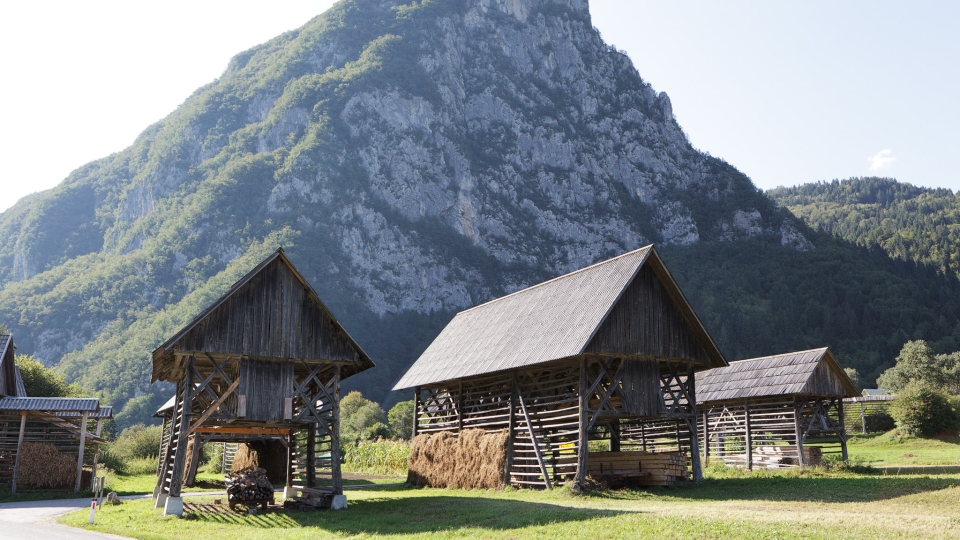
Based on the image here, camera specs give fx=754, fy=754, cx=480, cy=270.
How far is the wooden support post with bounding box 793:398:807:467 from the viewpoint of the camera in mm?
32688

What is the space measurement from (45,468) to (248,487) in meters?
14.1

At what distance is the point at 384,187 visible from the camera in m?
144

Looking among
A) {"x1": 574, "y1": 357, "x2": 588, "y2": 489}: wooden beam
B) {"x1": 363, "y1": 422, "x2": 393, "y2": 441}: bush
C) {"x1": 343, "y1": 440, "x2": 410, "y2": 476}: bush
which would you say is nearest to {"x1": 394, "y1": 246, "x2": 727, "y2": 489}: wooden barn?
{"x1": 574, "y1": 357, "x2": 588, "y2": 489}: wooden beam

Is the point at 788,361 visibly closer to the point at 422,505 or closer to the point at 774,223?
the point at 422,505

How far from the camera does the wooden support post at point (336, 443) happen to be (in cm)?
2219

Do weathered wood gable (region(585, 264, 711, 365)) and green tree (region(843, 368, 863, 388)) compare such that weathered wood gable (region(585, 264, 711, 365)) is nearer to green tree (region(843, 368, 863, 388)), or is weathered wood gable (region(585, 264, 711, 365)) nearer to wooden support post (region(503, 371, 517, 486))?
wooden support post (region(503, 371, 517, 486))

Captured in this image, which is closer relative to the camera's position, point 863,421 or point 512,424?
point 512,424

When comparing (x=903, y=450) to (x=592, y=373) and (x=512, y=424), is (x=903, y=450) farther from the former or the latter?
(x=512, y=424)

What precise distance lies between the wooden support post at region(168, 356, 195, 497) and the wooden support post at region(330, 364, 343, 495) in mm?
4138

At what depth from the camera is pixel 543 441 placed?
2714 cm

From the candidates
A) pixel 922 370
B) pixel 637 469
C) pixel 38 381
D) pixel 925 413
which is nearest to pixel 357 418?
pixel 38 381

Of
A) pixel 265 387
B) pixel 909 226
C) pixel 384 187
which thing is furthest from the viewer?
pixel 909 226

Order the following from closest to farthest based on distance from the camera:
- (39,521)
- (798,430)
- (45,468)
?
(39,521), (45,468), (798,430)

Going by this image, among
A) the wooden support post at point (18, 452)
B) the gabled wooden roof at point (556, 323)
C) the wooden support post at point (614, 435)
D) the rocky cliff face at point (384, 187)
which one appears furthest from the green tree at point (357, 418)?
the rocky cliff face at point (384, 187)
